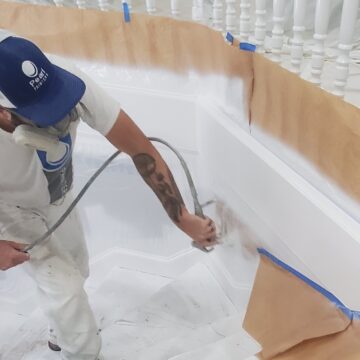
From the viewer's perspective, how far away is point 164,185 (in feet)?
3.28

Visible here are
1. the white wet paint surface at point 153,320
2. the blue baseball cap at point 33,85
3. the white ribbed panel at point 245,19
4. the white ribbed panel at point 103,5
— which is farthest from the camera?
the white ribbed panel at point 103,5

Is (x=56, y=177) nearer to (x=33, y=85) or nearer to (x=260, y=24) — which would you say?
(x=33, y=85)

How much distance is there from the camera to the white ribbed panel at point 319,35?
2.80ft

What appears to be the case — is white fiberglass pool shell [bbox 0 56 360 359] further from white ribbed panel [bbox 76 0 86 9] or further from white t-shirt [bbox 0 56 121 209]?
white t-shirt [bbox 0 56 121 209]

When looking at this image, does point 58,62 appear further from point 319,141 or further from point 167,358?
point 167,358

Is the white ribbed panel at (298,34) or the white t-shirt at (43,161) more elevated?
the white ribbed panel at (298,34)

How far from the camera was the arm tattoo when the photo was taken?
963mm

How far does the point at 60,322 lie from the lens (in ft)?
3.26

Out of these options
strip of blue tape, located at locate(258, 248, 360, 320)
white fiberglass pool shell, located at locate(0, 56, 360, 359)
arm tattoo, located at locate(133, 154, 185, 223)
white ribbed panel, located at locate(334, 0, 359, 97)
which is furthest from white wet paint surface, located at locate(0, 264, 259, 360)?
white ribbed panel, located at locate(334, 0, 359, 97)

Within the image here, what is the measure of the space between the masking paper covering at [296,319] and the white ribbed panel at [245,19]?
1.52ft

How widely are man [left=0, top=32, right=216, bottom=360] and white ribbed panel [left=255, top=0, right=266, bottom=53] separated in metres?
0.32

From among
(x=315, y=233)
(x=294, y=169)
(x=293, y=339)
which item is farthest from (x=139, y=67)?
(x=293, y=339)

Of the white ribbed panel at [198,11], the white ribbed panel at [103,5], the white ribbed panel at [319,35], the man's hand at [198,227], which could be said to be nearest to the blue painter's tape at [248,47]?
the white ribbed panel at [319,35]

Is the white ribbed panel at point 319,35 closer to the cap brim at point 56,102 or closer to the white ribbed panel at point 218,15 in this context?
the white ribbed panel at point 218,15
